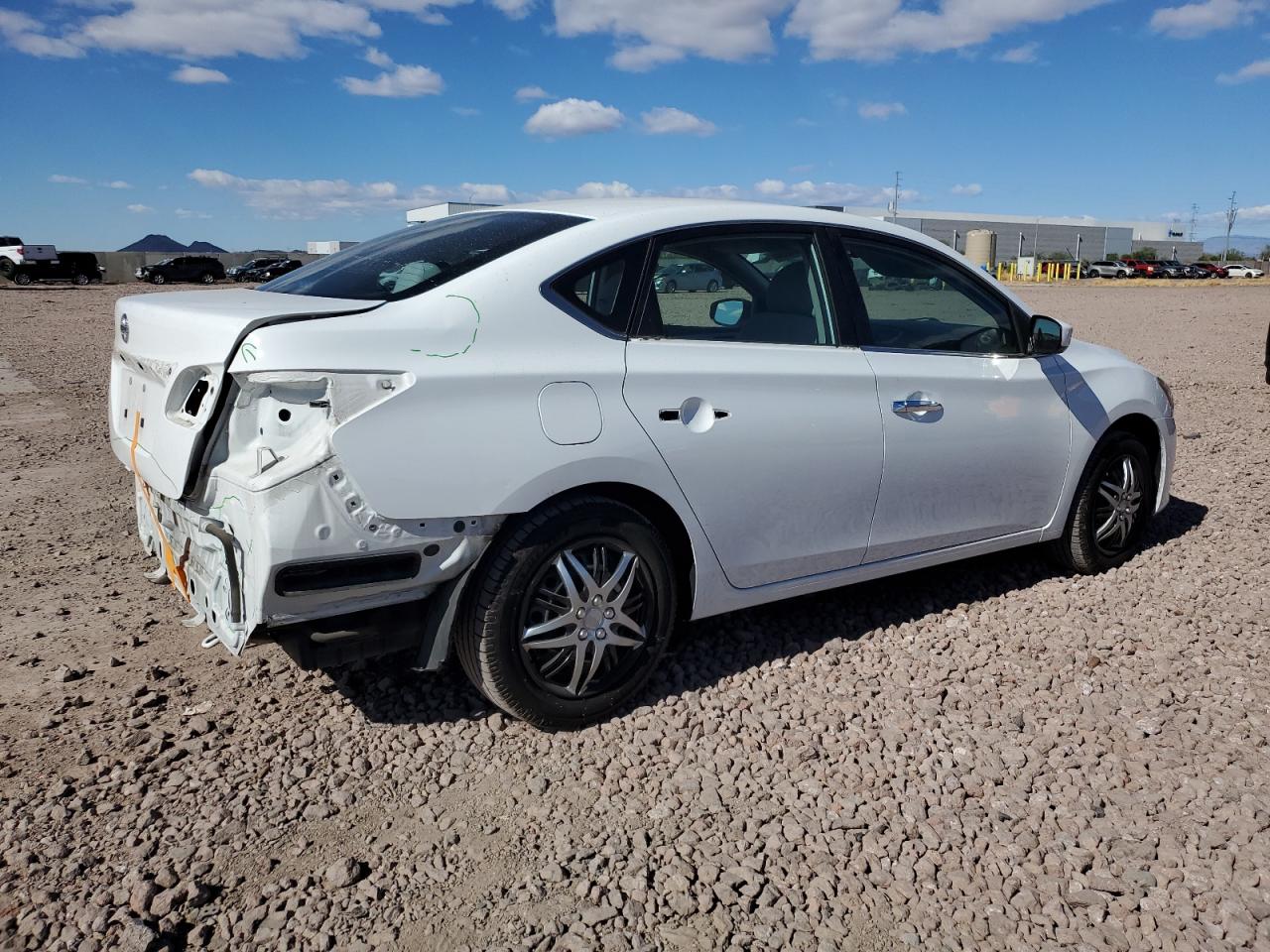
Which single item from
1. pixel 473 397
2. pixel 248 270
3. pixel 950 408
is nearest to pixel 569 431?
pixel 473 397

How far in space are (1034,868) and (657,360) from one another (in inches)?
74.1

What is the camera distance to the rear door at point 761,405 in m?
3.42

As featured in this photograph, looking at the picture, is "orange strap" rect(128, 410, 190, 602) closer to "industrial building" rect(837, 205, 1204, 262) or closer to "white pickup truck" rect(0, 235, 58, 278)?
"white pickup truck" rect(0, 235, 58, 278)

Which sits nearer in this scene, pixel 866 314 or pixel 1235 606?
pixel 866 314

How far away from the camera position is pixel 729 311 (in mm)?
3762

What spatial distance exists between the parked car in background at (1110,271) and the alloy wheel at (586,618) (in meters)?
74.4

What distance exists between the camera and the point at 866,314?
13.3 ft

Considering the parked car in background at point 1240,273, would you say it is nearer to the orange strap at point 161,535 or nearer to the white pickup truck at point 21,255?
the white pickup truck at point 21,255

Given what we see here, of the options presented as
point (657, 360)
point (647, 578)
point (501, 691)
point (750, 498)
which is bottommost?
point (501, 691)

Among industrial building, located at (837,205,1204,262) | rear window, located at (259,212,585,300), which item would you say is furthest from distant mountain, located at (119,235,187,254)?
rear window, located at (259,212,585,300)

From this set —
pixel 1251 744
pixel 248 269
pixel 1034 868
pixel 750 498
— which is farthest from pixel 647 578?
pixel 248 269

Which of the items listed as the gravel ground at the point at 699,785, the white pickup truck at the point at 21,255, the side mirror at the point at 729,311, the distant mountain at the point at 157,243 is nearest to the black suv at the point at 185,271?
the white pickup truck at the point at 21,255

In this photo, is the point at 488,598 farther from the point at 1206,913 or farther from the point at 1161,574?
the point at 1161,574

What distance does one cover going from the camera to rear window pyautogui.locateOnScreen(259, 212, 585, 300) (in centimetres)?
327
